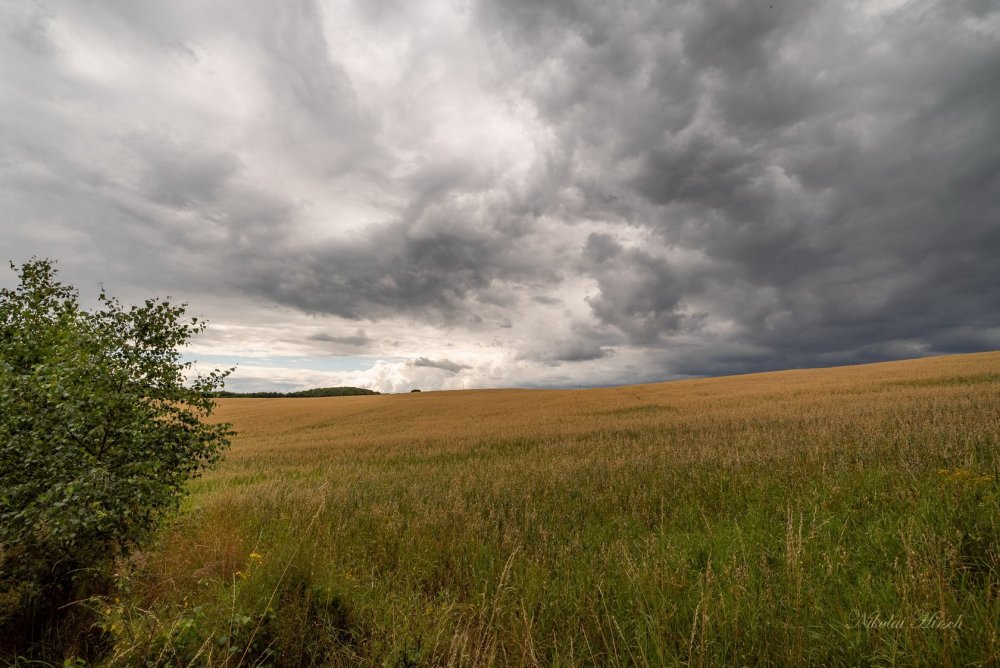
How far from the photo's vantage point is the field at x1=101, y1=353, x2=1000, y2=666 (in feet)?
10.7

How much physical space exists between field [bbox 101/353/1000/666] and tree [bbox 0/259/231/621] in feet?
2.34

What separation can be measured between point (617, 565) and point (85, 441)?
261 inches

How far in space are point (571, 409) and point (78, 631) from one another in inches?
1225

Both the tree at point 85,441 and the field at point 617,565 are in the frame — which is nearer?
the field at point 617,565

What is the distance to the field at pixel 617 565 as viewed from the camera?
10.7 ft

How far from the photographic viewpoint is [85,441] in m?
5.29

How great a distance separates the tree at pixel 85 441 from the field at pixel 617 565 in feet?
2.34

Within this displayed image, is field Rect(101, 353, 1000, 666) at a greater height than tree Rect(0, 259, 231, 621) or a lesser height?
lesser

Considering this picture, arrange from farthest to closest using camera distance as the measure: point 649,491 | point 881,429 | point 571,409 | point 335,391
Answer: point 335,391, point 571,409, point 881,429, point 649,491

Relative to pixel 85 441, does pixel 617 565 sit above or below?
below

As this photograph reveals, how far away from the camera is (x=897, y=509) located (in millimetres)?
5051

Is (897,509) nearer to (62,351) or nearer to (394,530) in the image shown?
(394,530)

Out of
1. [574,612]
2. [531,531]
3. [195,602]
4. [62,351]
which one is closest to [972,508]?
[574,612]

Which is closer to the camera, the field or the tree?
the field
